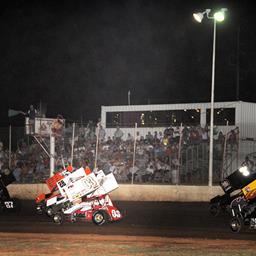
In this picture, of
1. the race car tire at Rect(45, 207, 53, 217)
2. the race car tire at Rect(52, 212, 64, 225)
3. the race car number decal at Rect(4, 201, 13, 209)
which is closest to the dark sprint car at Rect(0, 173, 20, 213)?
the race car number decal at Rect(4, 201, 13, 209)

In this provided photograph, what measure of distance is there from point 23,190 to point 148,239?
14.2 metres

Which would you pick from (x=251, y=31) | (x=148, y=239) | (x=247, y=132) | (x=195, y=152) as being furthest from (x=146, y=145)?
(x=251, y=31)

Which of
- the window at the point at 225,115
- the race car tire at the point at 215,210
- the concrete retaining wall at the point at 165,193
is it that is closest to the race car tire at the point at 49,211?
the race car tire at the point at 215,210

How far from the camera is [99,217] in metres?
16.1

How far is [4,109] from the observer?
187 feet

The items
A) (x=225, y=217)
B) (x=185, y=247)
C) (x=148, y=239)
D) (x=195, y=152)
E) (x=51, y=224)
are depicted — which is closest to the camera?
(x=185, y=247)

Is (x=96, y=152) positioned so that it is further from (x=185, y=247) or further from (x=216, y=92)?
(x=216, y=92)

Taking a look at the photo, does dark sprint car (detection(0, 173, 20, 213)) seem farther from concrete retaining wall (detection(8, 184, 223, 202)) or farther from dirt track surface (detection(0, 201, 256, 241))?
concrete retaining wall (detection(8, 184, 223, 202))

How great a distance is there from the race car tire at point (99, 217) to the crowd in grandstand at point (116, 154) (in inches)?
369

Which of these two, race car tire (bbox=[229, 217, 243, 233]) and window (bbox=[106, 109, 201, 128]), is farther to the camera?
window (bbox=[106, 109, 201, 128])

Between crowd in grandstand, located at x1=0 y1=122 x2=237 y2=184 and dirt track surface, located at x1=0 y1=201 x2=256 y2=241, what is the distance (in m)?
4.71

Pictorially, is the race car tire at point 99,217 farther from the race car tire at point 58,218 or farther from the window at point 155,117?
the window at point 155,117

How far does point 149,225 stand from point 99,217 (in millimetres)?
1294

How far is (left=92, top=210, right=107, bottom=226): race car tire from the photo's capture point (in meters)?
16.0
